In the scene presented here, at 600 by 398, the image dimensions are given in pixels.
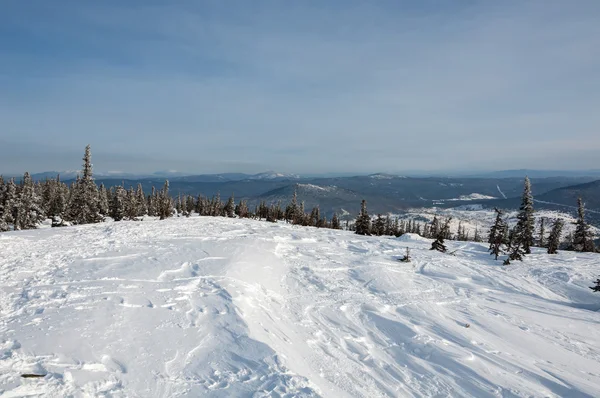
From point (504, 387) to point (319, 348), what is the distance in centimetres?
517

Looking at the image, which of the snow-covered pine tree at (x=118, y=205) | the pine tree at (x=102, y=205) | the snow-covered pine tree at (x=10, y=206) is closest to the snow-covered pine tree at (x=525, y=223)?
the snow-covered pine tree at (x=118, y=205)

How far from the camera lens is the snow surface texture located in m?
7.35

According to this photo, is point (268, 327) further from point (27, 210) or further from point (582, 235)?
point (27, 210)

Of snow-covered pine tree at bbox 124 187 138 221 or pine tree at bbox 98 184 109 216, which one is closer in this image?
pine tree at bbox 98 184 109 216

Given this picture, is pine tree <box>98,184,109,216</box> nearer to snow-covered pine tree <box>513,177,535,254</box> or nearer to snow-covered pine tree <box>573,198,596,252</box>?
snow-covered pine tree <box>513,177,535,254</box>

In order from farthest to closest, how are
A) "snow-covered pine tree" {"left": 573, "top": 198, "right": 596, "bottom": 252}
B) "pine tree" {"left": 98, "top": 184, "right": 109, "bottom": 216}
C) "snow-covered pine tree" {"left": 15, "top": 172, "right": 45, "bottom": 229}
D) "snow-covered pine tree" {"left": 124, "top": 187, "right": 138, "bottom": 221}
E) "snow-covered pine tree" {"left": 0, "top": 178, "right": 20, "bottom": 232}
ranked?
"snow-covered pine tree" {"left": 124, "top": 187, "right": 138, "bottom": 221}, "pine tree" {"left": 98, "top": 184, "right": 109, "bottom": 216}, "snow-covered pine tree" {"left": 15, "top": 172, "right": 45, "bottom": 229}, "snow-covered pine tree" {"left": 573, "top": 198, "right": 596, "bottom": 252}, "snow-covered pine tree" {"left": 0, "top": 178, "right": 20, "bottom": 232}

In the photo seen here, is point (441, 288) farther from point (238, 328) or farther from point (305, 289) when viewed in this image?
point (238, 328)

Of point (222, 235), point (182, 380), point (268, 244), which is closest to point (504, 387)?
point (182, 380)

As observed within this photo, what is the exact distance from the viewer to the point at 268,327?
1054 cm

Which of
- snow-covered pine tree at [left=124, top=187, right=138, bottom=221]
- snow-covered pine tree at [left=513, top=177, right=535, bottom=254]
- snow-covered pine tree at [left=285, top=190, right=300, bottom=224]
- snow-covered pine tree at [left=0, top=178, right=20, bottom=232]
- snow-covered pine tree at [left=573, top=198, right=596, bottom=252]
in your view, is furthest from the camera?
snow-covered pine tree at [left=285, top=190, right=300, bottom=224]

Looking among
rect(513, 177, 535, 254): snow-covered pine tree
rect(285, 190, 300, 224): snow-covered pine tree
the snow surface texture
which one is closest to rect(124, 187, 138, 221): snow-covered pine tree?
rect(285, 190, 300, 224): snow-covered pine tree

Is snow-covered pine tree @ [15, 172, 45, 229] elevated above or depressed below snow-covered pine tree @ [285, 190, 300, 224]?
above

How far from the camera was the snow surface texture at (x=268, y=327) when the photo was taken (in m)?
7.35

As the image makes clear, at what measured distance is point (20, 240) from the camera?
2094cm
